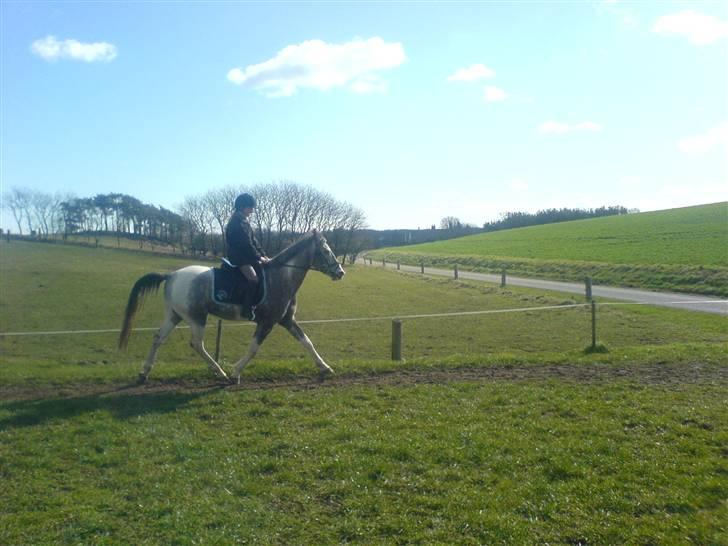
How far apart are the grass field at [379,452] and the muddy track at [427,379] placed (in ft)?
0.23

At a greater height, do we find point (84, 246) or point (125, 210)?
point (125, 210)

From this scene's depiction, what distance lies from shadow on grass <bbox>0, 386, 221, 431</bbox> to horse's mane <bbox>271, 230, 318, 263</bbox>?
2.33 meters

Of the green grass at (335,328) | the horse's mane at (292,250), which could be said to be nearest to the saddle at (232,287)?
the horse's mane at (292,250)

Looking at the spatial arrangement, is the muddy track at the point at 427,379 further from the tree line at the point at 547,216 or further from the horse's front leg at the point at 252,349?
the tree line at the point at 547,216

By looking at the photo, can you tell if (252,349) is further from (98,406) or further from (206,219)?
(206,219)

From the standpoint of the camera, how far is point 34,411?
7.73 m

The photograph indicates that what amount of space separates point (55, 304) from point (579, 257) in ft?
141

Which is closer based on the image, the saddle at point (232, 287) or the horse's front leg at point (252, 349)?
the saddle at point (232, 287)

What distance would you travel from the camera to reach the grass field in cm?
457

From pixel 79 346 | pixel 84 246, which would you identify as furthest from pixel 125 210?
pixel 79 346

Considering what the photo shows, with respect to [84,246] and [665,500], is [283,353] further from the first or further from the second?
[84,246]

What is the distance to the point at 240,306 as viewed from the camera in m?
9.38

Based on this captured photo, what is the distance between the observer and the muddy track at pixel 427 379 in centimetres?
909

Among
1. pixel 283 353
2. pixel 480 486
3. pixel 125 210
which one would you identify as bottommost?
pixel 283 353
